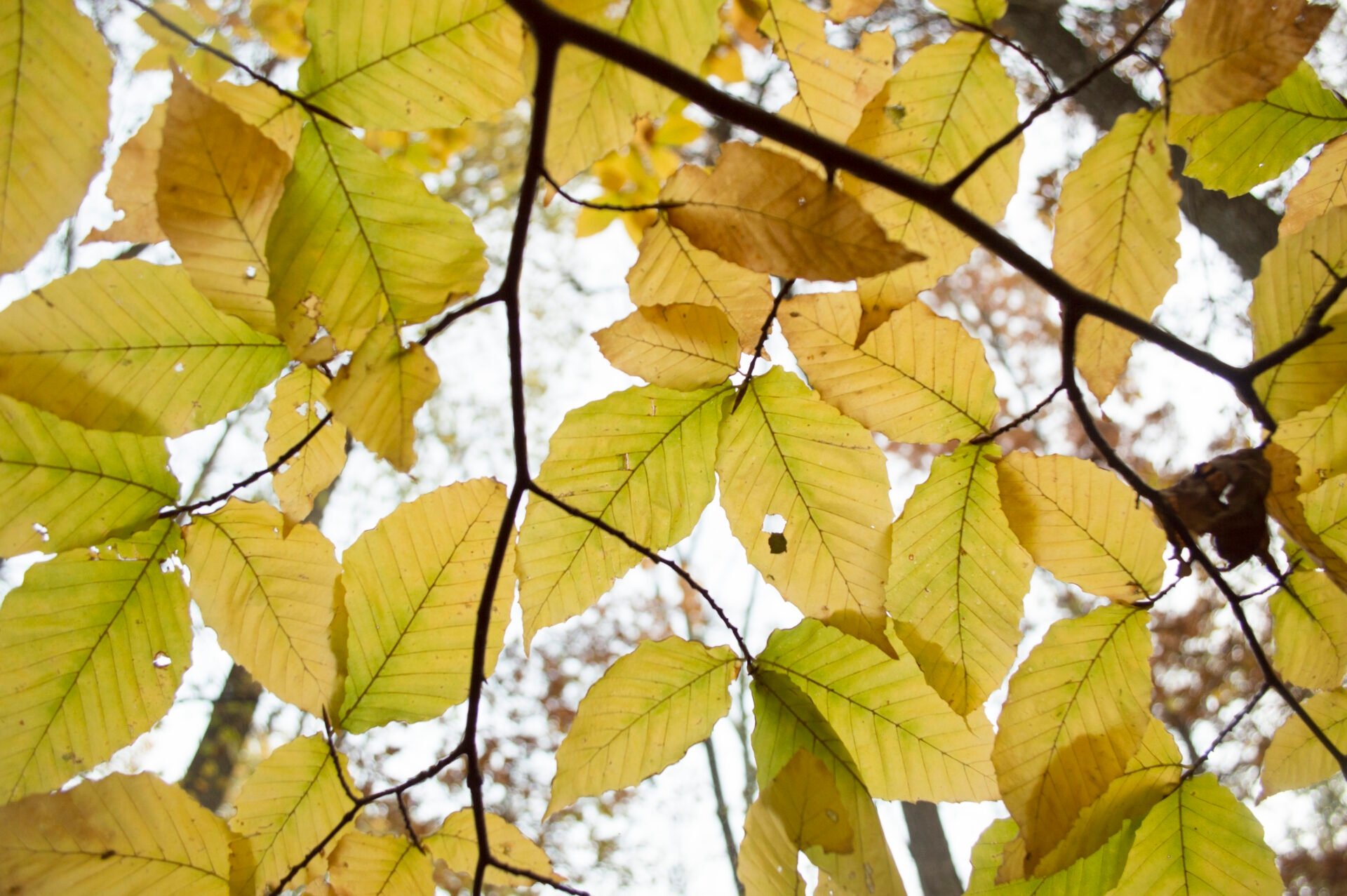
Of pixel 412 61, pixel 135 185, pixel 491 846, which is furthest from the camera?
pixel 491 846

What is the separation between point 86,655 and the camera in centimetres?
61

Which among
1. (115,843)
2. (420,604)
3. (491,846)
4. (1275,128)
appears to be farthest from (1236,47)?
(115,843)

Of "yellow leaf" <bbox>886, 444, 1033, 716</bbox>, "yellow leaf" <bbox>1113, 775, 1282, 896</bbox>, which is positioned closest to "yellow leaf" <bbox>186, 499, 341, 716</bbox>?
"yellow leaf" <bbox>886, 444, 1033, 716</bbox>

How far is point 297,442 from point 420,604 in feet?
0.74

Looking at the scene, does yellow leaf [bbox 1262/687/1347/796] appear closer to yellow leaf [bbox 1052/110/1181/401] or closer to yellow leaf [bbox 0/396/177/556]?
yellow leaf [bbox 1052/110/1181/401]

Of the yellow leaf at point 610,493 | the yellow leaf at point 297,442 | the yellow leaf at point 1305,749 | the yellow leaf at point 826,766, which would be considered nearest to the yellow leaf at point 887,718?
the yellow leaf at point 826,766

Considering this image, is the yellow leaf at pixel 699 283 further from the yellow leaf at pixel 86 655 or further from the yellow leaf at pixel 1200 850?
the yellow leaf at pixel 1200 850

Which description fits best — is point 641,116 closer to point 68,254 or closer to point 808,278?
point 808,278

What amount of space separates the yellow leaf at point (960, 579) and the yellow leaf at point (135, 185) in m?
0.67

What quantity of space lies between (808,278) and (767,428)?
0.22 meters

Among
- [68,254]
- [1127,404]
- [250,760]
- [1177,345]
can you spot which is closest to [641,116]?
[1177,345]

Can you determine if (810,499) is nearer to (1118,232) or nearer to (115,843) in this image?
(1118,232)

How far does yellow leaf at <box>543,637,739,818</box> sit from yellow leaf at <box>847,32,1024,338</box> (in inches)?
14.2

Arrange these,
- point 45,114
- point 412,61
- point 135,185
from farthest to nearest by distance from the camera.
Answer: point 135,185
point 412,61
point 45,114
